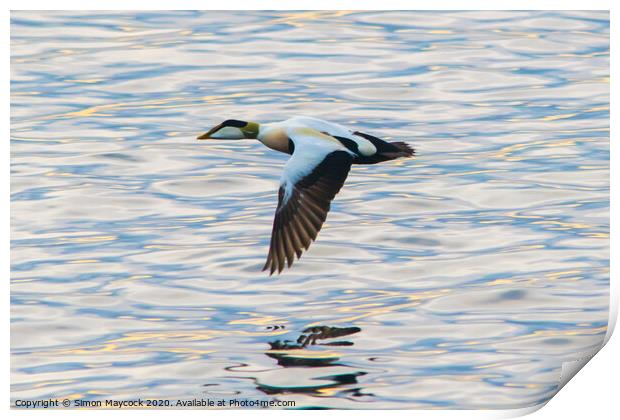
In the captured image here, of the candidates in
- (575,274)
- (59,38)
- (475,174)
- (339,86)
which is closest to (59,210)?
(59,38)

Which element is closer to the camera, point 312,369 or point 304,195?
point 312,369

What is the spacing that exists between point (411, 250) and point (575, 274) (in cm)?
88

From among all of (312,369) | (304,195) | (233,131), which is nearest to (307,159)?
(304,195)

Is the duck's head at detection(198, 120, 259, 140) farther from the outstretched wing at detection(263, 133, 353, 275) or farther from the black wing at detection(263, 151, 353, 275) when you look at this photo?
the black wing at detection(263, 151, 353, 275)

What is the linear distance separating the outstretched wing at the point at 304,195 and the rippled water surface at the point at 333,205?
0.34 ft

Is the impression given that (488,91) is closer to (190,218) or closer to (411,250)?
(411,250)

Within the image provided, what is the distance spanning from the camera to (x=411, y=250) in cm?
743

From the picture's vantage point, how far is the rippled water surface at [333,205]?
689cm

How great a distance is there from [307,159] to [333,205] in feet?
0.99

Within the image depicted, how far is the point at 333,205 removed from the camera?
766cm

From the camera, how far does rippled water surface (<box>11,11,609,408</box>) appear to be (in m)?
6.89

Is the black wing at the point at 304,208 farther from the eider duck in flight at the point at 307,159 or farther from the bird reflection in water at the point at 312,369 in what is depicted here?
the bird reflection in water at the point at 312,369

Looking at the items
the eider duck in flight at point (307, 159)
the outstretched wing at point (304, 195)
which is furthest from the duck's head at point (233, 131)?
the outstretched wing at point (304, 195)

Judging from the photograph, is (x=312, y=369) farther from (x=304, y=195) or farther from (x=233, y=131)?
(x=233, y=131)
